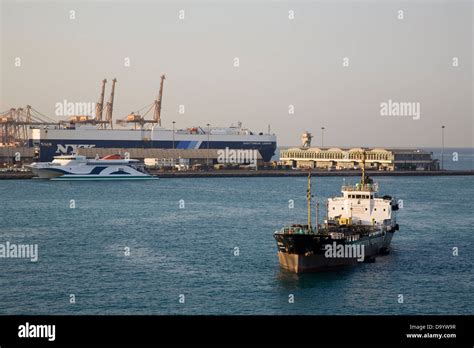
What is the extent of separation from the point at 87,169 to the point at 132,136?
19083mm

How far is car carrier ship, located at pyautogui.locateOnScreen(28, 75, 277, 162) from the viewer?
83375 mm

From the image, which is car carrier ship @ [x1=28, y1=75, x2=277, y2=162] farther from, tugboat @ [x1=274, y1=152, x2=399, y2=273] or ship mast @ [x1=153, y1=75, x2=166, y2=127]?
tugboat @ [x1=274, y1=152, x2=399, y2=273]

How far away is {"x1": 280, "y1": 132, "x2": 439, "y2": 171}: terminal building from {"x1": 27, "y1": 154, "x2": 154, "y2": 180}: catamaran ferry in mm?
22746

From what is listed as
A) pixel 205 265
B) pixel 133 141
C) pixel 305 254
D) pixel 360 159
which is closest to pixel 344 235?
pixel 305 254

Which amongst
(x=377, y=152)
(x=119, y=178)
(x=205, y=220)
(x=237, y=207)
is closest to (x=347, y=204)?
(x=205, y=220)

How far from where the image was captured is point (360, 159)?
277ft

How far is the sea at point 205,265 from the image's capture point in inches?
685

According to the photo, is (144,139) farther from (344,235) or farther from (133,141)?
(344,235)

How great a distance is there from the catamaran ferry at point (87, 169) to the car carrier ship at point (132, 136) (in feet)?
46.8

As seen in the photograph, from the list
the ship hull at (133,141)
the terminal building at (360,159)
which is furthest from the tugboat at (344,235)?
the ship hull at (133,141)

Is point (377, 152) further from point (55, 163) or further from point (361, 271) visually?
point (361, 271)

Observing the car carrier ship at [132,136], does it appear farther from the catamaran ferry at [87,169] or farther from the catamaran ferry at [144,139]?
the catamaran ferry at [87,169]
